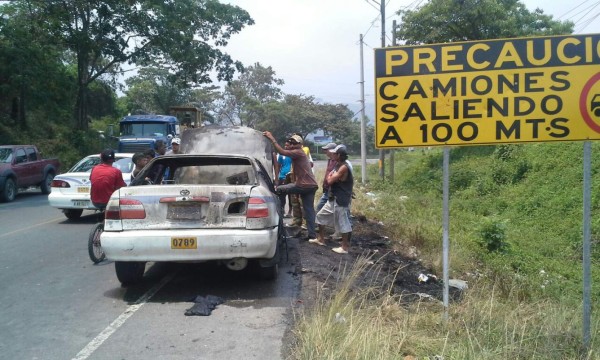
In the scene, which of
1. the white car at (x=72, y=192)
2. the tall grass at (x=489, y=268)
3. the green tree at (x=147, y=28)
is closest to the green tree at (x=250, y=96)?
the green tree at (x=147, y=28)

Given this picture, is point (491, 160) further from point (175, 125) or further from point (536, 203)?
point (175, 125)

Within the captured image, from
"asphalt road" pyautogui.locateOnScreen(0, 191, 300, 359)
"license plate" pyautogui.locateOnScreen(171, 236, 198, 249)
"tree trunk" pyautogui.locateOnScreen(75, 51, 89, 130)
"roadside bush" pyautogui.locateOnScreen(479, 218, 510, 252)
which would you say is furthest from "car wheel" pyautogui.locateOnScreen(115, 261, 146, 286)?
"tree trunk" pyautogui.locateOnScreen(75, 51, 89, 130)

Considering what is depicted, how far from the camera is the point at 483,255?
924cm

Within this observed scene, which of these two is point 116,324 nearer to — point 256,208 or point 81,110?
point 256,208

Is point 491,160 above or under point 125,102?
under

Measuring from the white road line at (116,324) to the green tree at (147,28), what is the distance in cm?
2348

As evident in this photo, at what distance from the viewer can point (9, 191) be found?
16312 millimetres

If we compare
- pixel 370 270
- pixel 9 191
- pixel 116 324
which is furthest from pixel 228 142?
pixel 9 191

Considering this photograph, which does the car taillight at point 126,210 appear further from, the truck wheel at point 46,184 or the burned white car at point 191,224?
the truck wheel at point 46,184

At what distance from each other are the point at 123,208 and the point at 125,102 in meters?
49.2

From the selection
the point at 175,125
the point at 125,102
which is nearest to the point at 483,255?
the point at 175,125

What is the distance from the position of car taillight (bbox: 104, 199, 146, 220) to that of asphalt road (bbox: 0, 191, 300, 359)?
3.06ft

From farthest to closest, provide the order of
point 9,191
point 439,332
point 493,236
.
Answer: point 9,191
point 493,236
point 439,332

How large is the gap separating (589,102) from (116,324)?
468 centimetres
